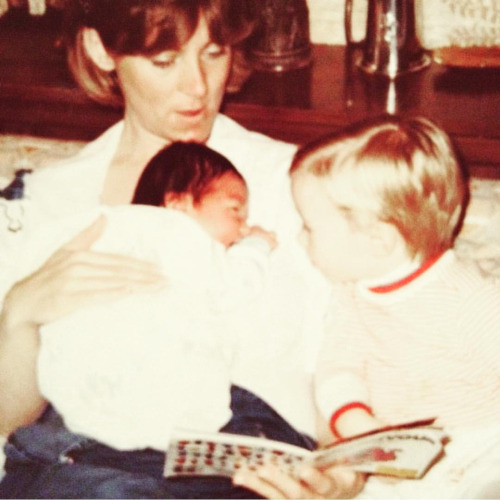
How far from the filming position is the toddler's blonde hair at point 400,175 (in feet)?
3.16

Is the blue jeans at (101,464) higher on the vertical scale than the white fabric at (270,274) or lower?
lower

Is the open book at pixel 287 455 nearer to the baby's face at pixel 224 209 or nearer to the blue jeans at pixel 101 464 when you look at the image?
the blue jeans at pixel 101 464

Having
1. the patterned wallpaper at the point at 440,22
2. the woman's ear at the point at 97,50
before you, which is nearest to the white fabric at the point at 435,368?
the woman's ear at the point at 97,50

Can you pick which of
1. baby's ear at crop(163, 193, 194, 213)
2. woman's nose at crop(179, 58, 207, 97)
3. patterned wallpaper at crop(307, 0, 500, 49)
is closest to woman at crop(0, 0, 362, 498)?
woman's nose at crop(179, 58, 207, 97)

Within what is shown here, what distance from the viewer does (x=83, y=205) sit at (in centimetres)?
124

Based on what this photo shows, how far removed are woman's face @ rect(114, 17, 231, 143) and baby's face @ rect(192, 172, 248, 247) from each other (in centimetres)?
14

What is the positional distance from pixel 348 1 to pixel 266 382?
33.7 inches

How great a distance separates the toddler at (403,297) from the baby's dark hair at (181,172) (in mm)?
122

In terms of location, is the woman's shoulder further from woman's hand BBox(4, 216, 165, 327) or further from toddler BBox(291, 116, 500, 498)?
woman's hand BBox(4, 216, 165, 327)

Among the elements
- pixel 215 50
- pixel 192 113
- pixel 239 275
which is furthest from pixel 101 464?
pixel 215 50

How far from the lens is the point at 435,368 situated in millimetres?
974

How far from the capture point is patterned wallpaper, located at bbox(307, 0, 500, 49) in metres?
1.55

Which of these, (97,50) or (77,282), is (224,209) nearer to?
(77,282)

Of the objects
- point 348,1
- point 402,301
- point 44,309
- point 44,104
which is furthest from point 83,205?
point 348,1
